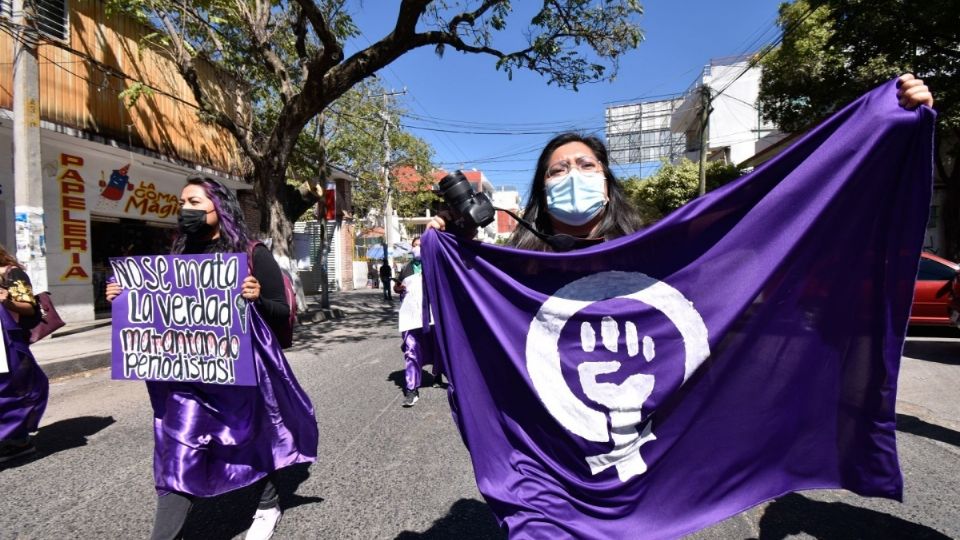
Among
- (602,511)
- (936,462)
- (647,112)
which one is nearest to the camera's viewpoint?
(602,511)

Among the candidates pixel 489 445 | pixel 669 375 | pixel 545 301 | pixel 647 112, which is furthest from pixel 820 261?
pixel 647 112

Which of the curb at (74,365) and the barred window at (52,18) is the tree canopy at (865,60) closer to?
the curb at (74,365)

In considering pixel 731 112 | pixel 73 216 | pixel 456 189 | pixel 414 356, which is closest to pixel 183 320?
pixel 456 189

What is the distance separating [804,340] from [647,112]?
127ft

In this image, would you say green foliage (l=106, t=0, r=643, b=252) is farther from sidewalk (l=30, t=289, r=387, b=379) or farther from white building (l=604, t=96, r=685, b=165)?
white building (l=604, t=96, r=685, b=165)

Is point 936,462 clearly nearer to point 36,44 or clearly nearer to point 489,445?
point 489,445

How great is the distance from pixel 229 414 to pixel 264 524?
59cm

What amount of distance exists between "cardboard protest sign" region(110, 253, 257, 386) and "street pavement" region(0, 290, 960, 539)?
2.89 feet

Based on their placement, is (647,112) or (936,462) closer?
(936,462)

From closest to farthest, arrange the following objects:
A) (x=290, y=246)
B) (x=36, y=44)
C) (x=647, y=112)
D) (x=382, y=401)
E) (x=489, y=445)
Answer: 1. (x=489, y=445)
2. (x=382, y=401)
3. (x=36, y=44)
4. (x=290, y=246)
5. (x=647, y=112)

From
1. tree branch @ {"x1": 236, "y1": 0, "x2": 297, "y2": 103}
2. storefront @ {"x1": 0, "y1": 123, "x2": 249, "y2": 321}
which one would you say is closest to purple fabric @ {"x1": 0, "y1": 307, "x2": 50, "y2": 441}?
storefront @ {"x1": 0, "y1": 123, "x2": 249, "y2": 321}

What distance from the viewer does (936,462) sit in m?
3.38

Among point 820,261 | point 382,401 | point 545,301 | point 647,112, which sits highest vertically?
point 647,112

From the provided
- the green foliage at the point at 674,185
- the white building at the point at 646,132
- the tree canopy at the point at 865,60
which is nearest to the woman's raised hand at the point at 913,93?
the tree canopy at the point at 865,60
